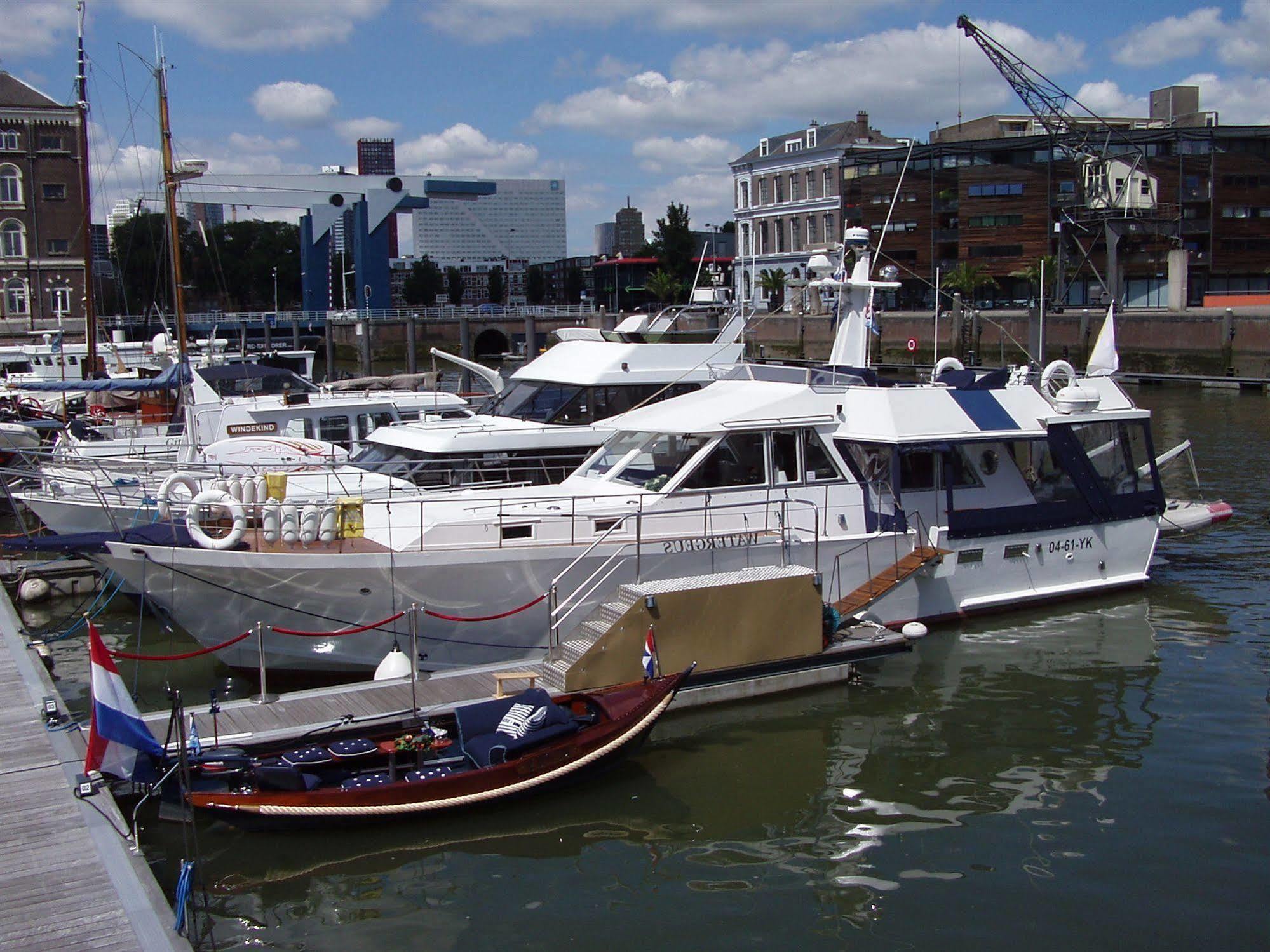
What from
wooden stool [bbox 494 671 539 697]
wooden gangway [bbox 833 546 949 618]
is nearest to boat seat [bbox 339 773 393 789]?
wooden stool [bbox 494 671 539 697]

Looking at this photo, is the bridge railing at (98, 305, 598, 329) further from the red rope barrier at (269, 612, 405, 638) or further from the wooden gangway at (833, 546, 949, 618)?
the red rope barrier at (269, 612, 405, 638)

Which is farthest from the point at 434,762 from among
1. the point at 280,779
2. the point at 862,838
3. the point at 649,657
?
the point at 862,838

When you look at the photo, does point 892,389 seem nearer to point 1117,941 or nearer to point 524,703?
point 524,703

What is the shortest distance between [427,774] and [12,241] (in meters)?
70.7

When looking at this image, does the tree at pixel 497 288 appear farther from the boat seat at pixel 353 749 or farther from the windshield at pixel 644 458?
the boat seat at pixel 353 749

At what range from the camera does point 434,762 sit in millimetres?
9742

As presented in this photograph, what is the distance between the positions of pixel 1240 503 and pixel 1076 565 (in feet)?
31.1

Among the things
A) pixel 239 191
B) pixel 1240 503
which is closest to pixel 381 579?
pixel 1240 503

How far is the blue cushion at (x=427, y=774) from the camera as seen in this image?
941 centimetres

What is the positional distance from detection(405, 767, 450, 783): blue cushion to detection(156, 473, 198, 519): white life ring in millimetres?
5198

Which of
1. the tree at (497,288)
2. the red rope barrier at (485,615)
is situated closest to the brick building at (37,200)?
the red rope barrier at (485,615)

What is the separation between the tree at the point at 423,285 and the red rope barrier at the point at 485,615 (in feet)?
365

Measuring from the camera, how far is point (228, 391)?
29.9m

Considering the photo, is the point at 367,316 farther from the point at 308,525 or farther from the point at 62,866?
the point at 62,866
